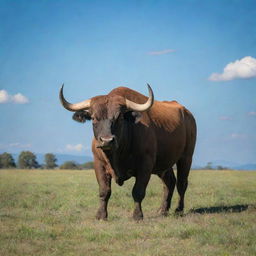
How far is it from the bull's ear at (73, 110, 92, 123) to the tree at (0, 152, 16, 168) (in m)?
52.0

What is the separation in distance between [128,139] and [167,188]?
10.6ft

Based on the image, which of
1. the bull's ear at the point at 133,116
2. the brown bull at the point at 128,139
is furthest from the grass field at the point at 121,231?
the bull's ear at the point at 133,116

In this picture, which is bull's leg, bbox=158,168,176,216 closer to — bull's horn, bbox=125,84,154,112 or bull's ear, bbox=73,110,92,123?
bull's horn, bbox=125,84,154,112

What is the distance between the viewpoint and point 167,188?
13406 millimetres

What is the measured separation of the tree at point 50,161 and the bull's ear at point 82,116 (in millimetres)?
58644

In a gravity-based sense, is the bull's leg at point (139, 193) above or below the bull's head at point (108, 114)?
below

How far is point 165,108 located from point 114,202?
10.3 feet

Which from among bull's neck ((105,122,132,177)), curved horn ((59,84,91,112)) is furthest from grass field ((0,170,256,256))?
curved horn ((59,84,91,112))

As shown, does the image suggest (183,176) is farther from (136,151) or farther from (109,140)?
(109,140)

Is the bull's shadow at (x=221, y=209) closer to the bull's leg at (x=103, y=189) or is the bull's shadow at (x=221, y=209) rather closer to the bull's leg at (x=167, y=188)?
the bull's leg at (x=167, y=188)

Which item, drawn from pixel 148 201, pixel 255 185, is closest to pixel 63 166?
pixel 255 185

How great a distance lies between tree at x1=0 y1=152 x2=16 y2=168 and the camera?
200ft

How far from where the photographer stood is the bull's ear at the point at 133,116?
1038cm

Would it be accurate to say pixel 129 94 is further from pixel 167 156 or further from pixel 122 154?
pixel 167 156
